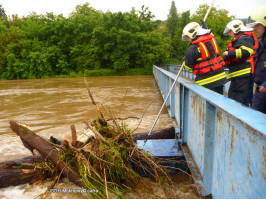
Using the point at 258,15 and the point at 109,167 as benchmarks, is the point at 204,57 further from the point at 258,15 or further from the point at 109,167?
the point at 109,167

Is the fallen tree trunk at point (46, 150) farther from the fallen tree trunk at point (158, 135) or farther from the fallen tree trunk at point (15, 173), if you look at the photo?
the fallen tree trunk at point (158, 135)

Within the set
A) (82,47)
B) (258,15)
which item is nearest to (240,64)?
(258,15)

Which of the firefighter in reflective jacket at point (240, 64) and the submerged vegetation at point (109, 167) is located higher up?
the firefighter in reflective jacket at point (240, 64)

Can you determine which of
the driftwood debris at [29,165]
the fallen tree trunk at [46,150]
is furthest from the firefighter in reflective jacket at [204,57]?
the fallen tree trunk at [46,150]

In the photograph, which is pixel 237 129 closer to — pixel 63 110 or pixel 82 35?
pixel 63 110

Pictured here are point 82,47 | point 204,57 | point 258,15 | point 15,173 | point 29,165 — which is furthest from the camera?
point 82,47

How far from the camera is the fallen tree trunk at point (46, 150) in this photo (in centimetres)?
299

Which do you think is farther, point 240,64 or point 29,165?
point 240,64

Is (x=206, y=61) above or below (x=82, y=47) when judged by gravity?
below

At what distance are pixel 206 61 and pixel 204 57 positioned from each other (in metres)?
0.08

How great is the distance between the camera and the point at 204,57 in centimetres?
384

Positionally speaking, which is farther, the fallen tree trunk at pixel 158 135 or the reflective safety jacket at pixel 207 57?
the fallen tree trunk at pixel 158 135

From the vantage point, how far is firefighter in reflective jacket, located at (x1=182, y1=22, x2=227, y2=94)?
378cm

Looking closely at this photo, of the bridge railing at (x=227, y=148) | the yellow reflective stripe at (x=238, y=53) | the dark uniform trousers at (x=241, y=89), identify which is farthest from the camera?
the dark uniform trousers at (x=241, y=89)
